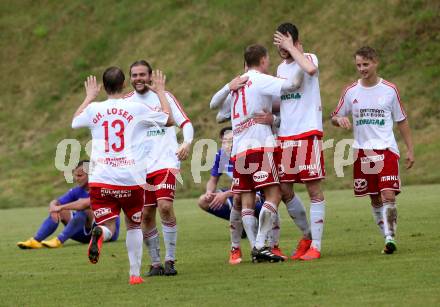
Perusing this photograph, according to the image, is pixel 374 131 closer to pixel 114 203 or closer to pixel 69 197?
pixel 114 203

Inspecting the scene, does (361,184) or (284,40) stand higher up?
(284,40)

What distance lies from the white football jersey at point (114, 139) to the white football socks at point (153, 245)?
107 cm

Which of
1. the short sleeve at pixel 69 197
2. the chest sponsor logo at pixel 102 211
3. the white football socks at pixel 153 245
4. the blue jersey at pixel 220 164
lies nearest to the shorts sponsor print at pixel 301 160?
the white football socks at pixel 153 245

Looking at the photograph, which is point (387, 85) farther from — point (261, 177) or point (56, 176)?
point (56, 176)

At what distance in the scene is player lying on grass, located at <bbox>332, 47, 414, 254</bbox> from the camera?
11.7 meters

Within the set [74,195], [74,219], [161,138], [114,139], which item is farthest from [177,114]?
[74,195]

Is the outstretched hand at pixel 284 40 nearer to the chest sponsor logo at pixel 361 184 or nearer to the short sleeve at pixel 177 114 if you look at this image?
the short sleeve at pixel 177 114

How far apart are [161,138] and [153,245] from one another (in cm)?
110

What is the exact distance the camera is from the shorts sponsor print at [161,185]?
1113 centimetres

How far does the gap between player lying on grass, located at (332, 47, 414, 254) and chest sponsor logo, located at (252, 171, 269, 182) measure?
104cm

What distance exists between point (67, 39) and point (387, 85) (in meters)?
30.8

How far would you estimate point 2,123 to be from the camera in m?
39.3

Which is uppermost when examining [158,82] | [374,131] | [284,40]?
[284,40]

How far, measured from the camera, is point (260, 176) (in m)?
11.3
